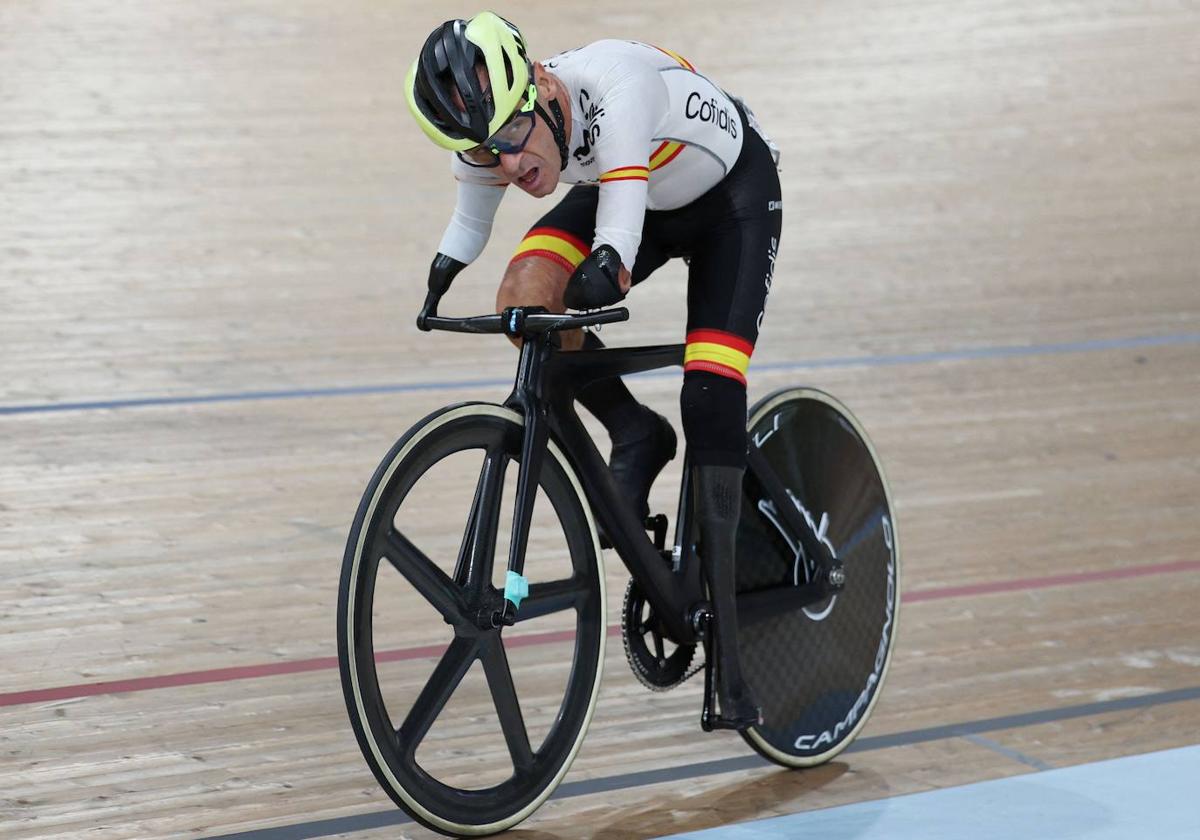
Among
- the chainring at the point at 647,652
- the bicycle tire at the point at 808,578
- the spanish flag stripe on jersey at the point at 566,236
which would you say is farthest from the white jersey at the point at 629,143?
the chainring at the point at 647,652

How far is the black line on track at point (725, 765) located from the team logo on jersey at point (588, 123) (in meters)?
1.07

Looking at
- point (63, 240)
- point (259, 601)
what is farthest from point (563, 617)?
point (63, 240)

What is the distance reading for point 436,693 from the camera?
7.18 ft

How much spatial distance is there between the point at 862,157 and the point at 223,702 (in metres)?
5.74

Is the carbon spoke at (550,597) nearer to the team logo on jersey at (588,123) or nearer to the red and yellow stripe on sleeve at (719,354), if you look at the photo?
the red and yellow stripe on sleeve at (719,354)

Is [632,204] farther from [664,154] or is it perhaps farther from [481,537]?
[481,537]

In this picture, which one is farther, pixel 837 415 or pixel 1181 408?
pixel 1181 408

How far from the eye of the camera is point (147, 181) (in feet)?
22.8

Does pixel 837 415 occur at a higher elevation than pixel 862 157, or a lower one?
lower

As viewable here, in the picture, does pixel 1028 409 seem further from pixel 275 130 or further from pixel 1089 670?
pixel 275 130

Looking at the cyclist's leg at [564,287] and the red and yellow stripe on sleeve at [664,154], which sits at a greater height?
the red and yellow stripe on sleeve at [664,154]

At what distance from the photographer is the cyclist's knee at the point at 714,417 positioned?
2.40m

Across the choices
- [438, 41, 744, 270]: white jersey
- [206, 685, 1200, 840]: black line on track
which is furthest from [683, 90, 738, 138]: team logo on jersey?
[206, 685, 1200, 840]: black line on track

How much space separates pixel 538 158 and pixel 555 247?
1.00ft
